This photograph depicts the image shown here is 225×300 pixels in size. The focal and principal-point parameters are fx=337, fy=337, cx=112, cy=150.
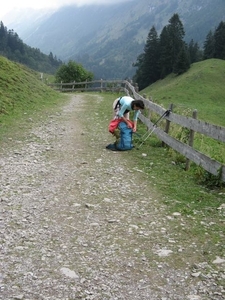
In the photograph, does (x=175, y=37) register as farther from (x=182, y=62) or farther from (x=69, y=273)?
(x=69, y=273)

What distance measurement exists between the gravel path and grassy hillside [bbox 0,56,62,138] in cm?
549

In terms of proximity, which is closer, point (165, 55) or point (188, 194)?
point (188, 194)

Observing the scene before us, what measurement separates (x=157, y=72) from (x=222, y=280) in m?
101

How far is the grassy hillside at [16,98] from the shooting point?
1595 cm

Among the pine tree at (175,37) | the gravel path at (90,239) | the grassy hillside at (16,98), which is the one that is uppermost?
the pine tree at (175,37)

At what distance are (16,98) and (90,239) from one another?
53.2 ft

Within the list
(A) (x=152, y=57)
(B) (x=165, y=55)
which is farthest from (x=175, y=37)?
(A) (x=152, y=57)

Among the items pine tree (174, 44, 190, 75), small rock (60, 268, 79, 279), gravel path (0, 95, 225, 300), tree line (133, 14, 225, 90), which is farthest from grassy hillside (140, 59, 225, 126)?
small rock (60, 268, 79, 279)

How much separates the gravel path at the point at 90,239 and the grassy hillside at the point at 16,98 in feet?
18.0

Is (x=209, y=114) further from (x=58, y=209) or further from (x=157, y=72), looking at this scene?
(x=157, y=72)

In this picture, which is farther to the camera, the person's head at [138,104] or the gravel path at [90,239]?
the person's head at [138,104]

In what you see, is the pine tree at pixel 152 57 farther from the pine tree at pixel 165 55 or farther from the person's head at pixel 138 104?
the person's head at pixel 138 104

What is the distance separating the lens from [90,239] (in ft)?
17.3

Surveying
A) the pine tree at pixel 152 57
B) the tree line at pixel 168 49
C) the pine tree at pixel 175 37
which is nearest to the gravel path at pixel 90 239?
the tree line at pixel 168 49
